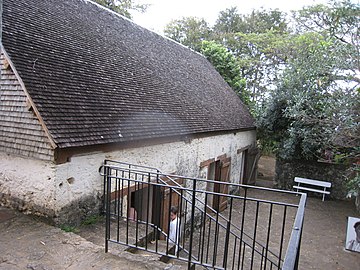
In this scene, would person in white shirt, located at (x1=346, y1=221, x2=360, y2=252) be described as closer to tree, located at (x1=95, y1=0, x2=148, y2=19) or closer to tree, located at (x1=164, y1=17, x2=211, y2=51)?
tree, located at (x1=95, y1=0, x2=148, y2=19)

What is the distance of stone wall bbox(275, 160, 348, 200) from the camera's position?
12703 millimetres

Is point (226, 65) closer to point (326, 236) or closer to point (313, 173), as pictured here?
point (313, 173)

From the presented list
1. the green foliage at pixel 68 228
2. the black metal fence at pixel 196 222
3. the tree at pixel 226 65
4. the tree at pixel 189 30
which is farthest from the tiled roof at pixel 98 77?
the tree at pixel 189 30

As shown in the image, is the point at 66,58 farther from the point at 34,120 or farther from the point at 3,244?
the point at 3,244

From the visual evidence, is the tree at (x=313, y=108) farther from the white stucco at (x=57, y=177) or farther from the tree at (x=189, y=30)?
the tree at (x=189, y=30)

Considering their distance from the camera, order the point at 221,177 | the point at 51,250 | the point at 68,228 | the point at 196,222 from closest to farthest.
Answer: the point at 51,250 < the point at 68,228 < the point at 196,222 < the point at 221,177

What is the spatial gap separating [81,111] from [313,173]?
11674 mm

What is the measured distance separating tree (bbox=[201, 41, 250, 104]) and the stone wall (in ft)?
17.8

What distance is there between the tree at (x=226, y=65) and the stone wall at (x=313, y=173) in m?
5.44

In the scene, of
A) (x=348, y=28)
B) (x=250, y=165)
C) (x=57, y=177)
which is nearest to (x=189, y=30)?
(x=250, y=165)

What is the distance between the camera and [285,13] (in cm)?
2497

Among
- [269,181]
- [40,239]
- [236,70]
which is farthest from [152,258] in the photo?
[236,70]

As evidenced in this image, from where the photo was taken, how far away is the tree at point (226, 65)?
56.5 feet

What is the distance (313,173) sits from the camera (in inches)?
519
